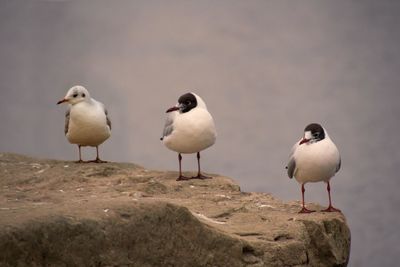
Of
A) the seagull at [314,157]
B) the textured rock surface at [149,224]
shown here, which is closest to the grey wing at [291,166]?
the seagull at [314,157]

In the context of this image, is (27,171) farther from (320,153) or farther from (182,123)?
(320,153)

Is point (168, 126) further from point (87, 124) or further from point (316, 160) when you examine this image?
point (316, 160)

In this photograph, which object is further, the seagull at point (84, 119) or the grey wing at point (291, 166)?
the seagull at point (84, 119)

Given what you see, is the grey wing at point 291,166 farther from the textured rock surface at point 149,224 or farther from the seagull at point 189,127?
the seagull at point 189,127

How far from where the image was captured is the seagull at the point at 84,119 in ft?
20.7

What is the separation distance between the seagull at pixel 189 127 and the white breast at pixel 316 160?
1.01 meters

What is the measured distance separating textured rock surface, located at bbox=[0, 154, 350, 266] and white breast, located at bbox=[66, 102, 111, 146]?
1.40 feet

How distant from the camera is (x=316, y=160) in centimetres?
487

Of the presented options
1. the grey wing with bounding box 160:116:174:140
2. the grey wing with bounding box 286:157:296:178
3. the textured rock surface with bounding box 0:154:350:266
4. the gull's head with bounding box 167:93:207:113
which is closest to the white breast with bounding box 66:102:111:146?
the textured rock surface with bounding box 0:154:350:266

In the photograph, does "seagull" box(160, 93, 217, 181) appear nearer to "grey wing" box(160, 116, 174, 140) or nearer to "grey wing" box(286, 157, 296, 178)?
"grey wing" box(160, 116, 174, 140)

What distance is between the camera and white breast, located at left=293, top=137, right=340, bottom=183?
16.0 feet

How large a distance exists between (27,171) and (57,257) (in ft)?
8.14

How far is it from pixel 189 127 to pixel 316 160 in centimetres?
122

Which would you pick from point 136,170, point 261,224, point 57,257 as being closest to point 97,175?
point 136,170
